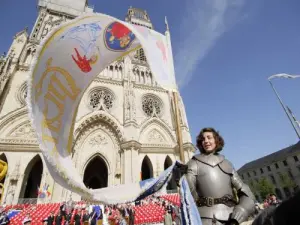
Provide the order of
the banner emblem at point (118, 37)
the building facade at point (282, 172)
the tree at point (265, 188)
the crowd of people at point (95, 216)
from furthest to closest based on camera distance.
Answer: the building facade at point (282, 172) < the tree at point (265, 188) < the crowd of people at point (95, 216) < the banner emblem at point (118, 37)

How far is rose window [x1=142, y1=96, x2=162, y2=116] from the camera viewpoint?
2183cm

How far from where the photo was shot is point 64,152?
256 cm

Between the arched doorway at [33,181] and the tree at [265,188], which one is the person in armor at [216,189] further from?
the tree at [265,188]

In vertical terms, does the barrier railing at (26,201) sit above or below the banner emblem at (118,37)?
below

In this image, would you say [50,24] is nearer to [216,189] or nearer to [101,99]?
[101,99]

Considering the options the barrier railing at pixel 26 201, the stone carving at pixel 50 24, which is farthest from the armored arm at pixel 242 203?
the stone carving at pixel 50 24

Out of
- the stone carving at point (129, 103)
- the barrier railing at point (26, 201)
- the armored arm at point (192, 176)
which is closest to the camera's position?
the armored arm at point (192, 176)

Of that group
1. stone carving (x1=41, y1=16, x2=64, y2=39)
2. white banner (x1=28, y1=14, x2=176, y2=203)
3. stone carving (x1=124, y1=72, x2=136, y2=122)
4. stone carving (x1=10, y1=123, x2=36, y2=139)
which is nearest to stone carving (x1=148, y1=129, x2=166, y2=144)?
stone carving (x1=124, y1=72, x2=136, y2=122)

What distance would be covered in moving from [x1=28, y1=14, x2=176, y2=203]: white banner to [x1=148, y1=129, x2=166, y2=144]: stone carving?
16.5 m

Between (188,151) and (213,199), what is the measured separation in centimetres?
1821

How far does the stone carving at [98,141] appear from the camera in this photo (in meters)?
17.9

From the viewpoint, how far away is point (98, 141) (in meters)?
18.1

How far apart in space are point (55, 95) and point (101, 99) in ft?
58.1

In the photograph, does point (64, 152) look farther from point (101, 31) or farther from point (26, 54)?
point (26, 54)
